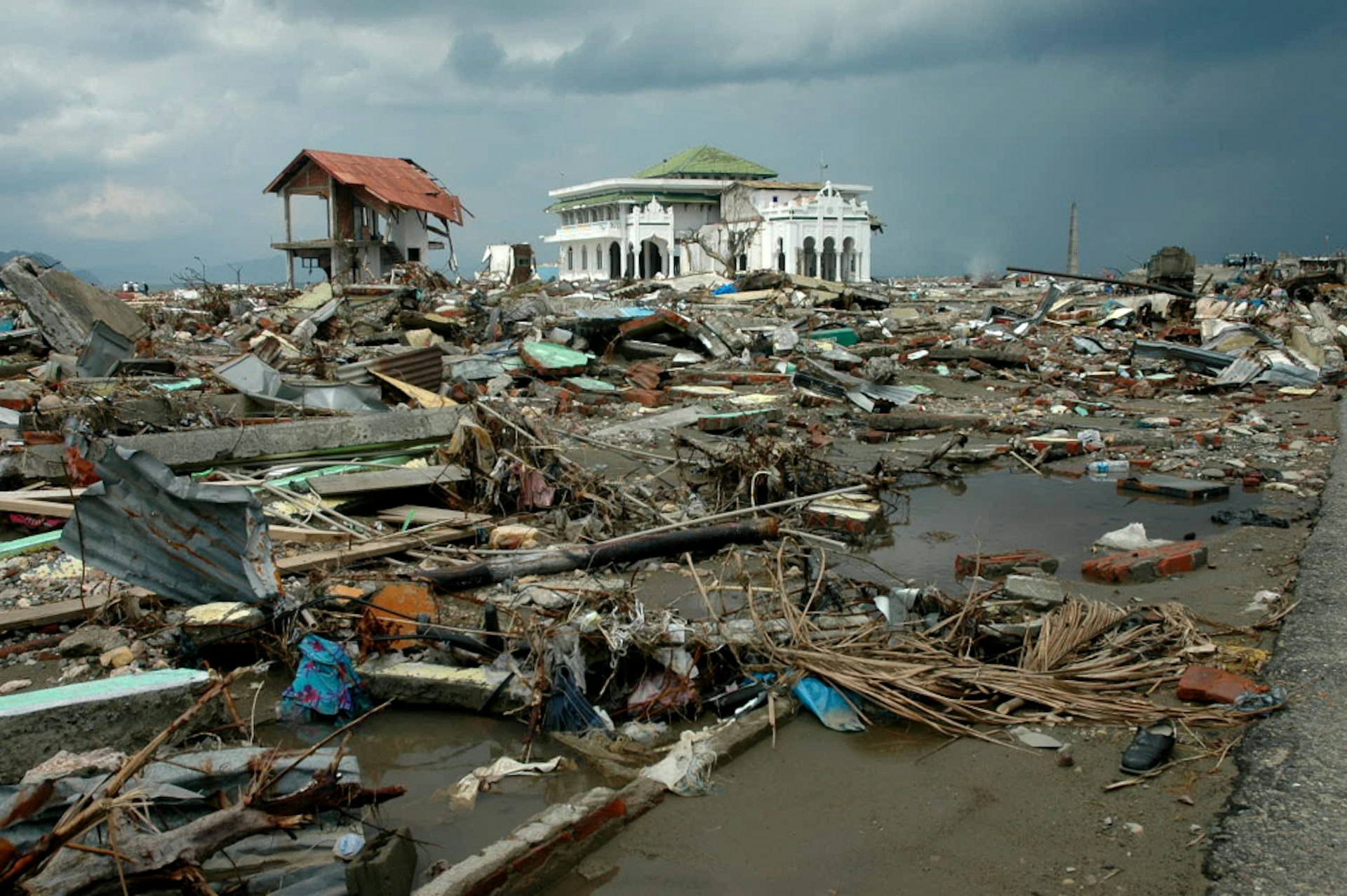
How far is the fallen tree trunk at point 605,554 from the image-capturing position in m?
5.27

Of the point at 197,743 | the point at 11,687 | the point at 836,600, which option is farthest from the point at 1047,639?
the point at 11,687

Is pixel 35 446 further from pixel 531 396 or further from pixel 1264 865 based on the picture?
pixel 1264 865

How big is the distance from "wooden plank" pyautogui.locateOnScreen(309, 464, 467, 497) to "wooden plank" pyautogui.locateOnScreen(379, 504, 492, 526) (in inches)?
7.0

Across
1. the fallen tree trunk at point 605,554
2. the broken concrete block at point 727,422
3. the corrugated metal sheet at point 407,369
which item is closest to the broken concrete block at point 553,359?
the corrugated metal sheet at point 407,369

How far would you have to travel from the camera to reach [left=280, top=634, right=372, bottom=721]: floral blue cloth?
13.2ft

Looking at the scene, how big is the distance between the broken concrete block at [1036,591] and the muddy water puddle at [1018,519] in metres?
0.56

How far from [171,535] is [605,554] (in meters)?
2.17

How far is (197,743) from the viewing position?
138 inches

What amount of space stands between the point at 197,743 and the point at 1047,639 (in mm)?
3370

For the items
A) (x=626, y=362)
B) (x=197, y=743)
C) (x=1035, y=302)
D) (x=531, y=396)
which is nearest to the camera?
(x=197, y=743)

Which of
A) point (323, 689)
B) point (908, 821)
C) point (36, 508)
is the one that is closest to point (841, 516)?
point (908, 821)

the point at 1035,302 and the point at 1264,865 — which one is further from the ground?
the point at 1035,302

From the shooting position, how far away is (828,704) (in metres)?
3.89

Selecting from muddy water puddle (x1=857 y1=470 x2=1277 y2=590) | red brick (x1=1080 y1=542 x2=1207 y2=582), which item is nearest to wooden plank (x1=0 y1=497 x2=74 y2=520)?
muddy water puddle (x1=857 y1=470 x2=1277 y2=590)
